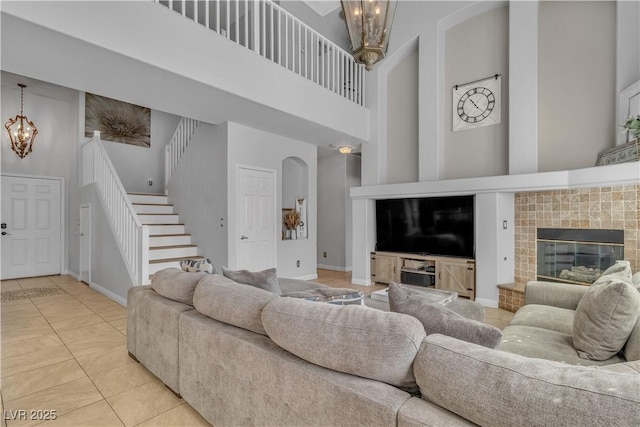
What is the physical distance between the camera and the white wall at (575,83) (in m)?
3.81

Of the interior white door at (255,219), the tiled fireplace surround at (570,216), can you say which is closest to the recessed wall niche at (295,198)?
the interior white door at (255,219)

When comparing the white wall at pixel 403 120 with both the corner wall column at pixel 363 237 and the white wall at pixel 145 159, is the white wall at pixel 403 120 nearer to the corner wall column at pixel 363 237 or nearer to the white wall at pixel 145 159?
the corner wall column at pixel 363 237

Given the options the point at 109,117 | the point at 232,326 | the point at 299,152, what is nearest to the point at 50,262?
the point at 109,117

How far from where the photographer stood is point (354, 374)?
3.86 feet

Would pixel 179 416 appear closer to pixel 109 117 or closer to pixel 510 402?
pixel 510 402

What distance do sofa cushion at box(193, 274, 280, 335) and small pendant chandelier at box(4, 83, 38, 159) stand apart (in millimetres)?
6509

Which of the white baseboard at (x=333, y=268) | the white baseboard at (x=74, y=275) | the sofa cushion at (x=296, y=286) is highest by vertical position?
the sofa cushion at (x=296, y=286)

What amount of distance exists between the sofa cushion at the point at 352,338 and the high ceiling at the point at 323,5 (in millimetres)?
6591

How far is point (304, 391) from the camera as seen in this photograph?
1.26 metres

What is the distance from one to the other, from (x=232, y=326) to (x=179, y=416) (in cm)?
77

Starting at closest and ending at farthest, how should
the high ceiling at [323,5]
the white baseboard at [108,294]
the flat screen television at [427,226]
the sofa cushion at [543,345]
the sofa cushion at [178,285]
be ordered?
the sofa cushion at [543,345] < the sofa cushion at [178,285] < the white baseboard at [108,294] < the flat screen television at [427,226] < the high ceiling at [323,5]

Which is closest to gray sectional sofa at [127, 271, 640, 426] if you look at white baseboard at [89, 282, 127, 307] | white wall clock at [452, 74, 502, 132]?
white baseboard at [89, 282, 127, 307]

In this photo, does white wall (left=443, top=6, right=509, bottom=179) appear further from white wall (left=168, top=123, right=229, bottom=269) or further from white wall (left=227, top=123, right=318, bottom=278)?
white wall (left=168, top=123, right=229, bottom=269)

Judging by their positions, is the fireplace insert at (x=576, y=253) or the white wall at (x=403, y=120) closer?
Result: the fireplace insert at (x=576, y=253)
